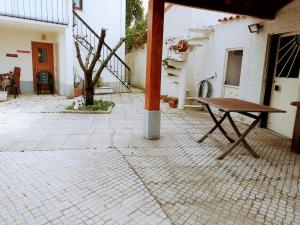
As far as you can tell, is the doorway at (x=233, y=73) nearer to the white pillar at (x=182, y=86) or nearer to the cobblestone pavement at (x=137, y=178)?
the white pillar at (x=182, y=86)

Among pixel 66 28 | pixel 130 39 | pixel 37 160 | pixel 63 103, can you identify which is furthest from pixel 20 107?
Result: pixel 130 39

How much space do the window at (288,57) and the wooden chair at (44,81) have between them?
9.06m

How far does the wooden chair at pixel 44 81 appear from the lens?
1068 cm

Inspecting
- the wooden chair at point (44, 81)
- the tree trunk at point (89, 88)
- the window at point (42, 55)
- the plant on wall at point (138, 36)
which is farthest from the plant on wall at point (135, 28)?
the tree trunk at point (89, 88)

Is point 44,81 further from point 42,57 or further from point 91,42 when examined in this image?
point 91,42

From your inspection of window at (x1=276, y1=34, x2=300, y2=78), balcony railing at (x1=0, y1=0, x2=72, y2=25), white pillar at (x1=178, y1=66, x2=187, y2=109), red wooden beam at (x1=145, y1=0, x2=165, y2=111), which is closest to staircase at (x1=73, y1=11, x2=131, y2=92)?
balcony railing at (x1=0, y1=0, x2=72, y2=25)

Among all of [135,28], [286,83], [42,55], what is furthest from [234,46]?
[135,28]

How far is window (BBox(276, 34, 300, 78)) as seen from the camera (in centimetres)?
533

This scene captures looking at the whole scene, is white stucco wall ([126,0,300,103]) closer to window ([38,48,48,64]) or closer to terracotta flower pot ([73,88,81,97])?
terracotta flower pot ([73,88,81,97])

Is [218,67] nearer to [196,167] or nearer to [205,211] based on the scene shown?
[196,167]

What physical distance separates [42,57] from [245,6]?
8983mm

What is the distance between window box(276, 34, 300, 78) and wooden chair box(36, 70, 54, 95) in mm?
9062

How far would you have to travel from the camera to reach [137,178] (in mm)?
3322

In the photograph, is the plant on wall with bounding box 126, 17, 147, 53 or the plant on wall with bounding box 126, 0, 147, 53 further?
the plant on wall with bounding box 126, 0, 147, 53
